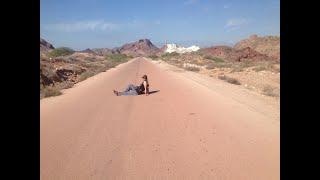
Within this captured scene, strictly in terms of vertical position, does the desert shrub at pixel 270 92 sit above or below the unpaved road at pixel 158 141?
above

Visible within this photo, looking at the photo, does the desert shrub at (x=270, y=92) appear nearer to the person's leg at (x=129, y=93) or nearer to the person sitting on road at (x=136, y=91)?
the person sitting on road at (x=136, y=91)

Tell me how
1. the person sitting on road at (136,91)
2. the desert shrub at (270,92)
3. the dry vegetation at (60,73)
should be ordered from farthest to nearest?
1. the dry vegetation at (60,73)
2. the desert shrub at (270,92)
3. the person sitting on road at (136,91)

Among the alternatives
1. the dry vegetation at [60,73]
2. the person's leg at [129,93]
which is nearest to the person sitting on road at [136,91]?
the person's leg at [129,93]

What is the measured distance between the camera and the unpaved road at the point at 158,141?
6645 millimetres

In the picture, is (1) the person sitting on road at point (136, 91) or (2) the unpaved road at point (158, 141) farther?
(1) the person sitting on road at point (136, 91)

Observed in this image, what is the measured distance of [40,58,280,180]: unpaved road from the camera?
21.8 ft

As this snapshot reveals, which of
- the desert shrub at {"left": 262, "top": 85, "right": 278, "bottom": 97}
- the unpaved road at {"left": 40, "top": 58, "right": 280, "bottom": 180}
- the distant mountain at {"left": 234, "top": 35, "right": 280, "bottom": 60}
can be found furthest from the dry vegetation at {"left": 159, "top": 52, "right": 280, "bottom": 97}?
the distant mountain at {"left": 234, "top": 35, "right": 280, "bottom": 60}

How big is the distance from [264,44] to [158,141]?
124 meters

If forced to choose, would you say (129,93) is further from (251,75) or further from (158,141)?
(251,75)

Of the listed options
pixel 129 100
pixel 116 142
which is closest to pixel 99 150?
pixel 116 142

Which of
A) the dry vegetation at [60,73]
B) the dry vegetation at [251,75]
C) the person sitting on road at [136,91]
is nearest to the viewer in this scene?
the person sitting on road at [136,91]

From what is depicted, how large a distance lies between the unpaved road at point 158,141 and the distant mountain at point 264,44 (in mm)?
94061
